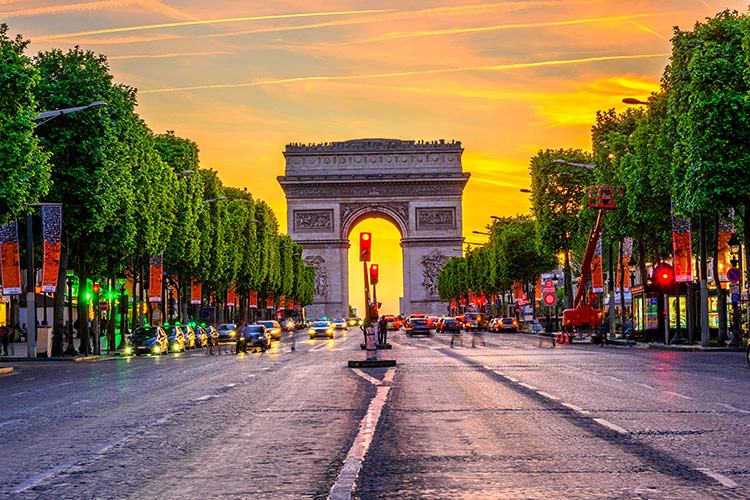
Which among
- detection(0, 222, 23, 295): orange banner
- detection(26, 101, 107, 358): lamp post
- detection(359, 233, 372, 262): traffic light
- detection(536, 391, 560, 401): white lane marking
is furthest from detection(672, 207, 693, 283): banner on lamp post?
detection(536, 391, 560, 401): white lane marking

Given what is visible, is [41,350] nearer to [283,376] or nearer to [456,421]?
[283,376]

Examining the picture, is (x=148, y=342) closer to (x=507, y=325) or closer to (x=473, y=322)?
(x=507, y=325)

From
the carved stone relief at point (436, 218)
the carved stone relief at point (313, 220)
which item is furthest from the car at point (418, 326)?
the carved stone relief at point (313, 220)

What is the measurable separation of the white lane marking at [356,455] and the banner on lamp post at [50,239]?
91.8 ft

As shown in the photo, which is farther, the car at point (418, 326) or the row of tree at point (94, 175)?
the car at point (418, 326)

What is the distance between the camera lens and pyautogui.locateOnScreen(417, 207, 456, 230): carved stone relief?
153500 millimetres

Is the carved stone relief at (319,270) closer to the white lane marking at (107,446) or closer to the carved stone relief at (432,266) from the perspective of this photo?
the carved stone relief at (432,266)

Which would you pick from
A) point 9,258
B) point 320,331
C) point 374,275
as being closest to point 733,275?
point 374,275

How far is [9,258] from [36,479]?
34.1 meters

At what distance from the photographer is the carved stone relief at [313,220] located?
154500 millimetres

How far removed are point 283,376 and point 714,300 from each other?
122ft

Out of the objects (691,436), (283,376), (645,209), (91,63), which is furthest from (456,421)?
(645,209)

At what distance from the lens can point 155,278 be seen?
206 ft

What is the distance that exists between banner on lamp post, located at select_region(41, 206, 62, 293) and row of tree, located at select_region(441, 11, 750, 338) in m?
23.7
